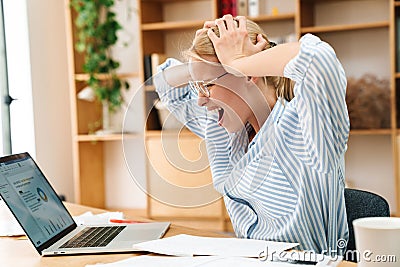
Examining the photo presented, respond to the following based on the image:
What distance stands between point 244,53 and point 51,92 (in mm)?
3404

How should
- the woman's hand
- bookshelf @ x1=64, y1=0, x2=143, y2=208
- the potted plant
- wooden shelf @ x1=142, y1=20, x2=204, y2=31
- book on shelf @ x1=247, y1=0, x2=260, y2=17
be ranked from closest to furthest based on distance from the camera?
the woman's hand < book on shelf @ x1=247, y1=0, x2=260, y2=17 < wooden shelf @ x1=142, y1=20, x2=204, y2=31 < the potted plant < bookshelf @ x1=64, y1=0, x2=143, y2=208

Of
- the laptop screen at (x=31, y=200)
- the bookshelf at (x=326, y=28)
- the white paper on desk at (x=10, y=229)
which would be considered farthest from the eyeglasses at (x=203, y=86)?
the bookshelf at (x=326, y=28)

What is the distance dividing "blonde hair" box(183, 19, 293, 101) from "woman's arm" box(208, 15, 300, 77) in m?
0.03

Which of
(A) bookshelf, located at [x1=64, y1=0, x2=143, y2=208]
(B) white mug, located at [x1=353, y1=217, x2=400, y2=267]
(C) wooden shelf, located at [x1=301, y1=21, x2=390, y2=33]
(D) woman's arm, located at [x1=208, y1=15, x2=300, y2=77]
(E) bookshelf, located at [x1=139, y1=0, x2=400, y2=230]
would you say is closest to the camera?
(B) white mug, located at [x1=353, y1=217, x2=400, y2=267]

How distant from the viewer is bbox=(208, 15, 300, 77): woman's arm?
1354 mm

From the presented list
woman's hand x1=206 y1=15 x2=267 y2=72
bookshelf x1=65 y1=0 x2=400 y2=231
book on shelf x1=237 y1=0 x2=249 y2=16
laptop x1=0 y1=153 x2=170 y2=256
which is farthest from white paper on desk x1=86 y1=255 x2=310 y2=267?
book on shelf x1=237 y1=0 x2=249 y2=16

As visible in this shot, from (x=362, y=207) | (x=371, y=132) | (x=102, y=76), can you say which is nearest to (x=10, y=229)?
(x=362, y=207)

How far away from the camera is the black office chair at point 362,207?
5.16 feet

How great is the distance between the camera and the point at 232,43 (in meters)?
1.50

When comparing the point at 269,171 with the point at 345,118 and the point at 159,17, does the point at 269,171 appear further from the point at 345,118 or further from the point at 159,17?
the point at 159,17

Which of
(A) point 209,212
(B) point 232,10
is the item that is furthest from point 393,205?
(B) point 232,10

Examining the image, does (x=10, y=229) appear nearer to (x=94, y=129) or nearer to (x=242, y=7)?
(x=242, y=7)

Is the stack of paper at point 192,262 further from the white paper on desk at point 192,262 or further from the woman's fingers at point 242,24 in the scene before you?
the woman's fingers at point 242,24

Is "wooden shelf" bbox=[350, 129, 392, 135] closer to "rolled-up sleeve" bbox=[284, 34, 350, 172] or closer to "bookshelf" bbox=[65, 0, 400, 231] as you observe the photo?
"bookshelf" bbox=[65, 0, 400, 231]
